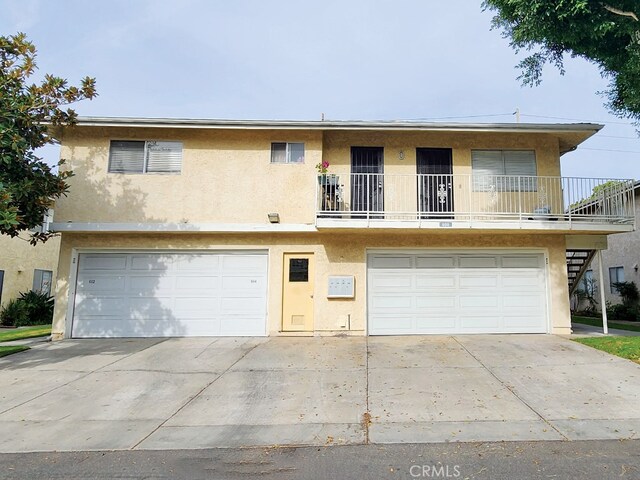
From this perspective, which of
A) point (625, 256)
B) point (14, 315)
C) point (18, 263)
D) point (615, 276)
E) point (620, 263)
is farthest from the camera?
point (615, 276)

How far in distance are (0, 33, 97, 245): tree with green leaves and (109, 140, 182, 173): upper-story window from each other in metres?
1.97

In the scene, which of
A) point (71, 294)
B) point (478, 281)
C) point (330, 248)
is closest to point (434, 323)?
point (478, 281)

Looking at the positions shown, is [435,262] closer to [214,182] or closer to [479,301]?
[479,301]

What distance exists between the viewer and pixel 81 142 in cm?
1098

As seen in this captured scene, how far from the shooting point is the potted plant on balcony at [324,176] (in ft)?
34.2

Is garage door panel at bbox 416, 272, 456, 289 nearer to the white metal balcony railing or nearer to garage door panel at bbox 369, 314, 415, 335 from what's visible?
garage door panel at bbox 369, 314, 415, 335

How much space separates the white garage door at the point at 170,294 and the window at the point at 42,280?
28.3 ft

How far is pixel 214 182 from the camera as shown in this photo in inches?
430

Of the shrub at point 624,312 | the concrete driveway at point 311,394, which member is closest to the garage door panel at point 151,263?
the concrete driveway at point 311,394

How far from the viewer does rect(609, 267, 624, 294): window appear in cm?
1703

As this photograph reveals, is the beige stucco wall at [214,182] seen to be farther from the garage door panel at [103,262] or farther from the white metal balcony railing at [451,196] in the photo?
the garage door panel at [103,262]

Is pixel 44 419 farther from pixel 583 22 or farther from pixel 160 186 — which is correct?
pixel 583 22

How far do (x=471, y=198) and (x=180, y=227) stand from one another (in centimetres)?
781

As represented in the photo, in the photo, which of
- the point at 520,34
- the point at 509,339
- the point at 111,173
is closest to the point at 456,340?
the point at 509,339
